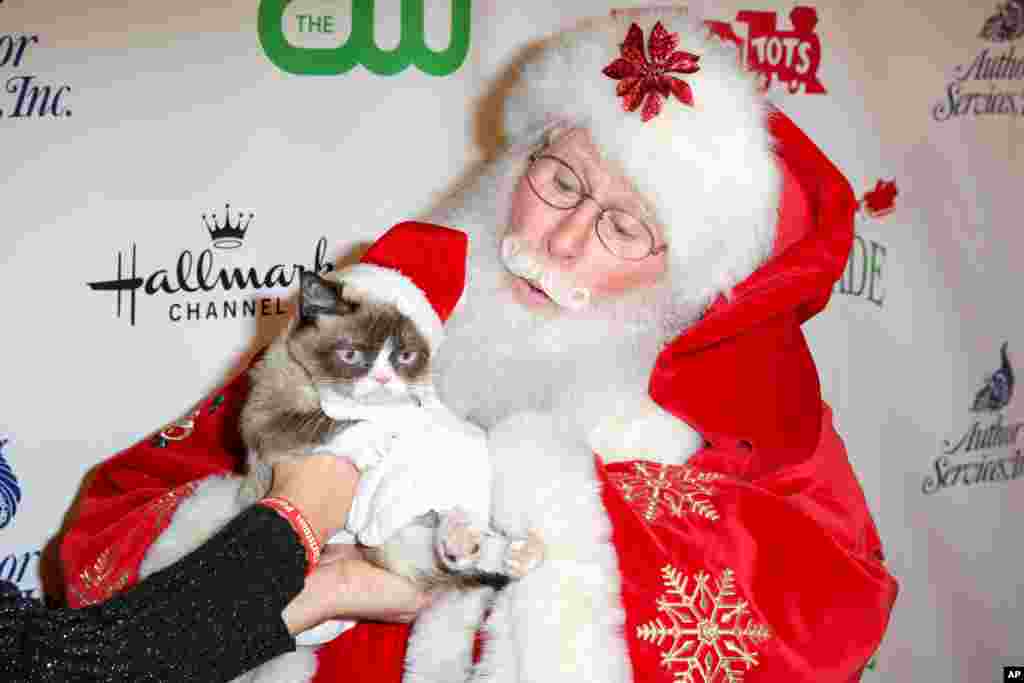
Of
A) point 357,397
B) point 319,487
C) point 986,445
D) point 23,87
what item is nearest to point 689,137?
point 357,397

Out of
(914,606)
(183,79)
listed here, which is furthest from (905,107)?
(183,79)

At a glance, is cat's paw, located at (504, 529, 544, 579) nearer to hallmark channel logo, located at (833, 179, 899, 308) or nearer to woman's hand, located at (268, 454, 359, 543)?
woman's hand, located at (268, 454, 359, 543)

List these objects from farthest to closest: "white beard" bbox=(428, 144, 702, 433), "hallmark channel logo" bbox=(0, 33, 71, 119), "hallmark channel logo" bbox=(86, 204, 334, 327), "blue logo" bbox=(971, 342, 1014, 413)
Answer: "blue logo" bbox=(971, 342, 1014, 413)
"hallmark channel logo" bbox=(86, 204, 334, 327)
"hallmark channel logo" bbox=(0, 33, 71, 119)
"white beard" bbox=(428, 144, 702, 433)

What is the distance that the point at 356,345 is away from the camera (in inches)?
46.5

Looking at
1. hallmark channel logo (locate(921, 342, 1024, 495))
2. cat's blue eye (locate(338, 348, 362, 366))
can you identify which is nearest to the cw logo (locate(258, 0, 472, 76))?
cat's blue eye (locate(338, 348, 362, 366))

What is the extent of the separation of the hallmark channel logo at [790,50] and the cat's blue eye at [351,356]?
6.09 feet

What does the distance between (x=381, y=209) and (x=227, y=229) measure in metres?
0.39

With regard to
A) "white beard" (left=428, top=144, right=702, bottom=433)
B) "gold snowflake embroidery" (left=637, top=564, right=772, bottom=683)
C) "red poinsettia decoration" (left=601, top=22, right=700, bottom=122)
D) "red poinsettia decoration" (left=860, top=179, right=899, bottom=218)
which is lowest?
"gold snowflake embroidery" (left=637, top=564, right=772, bottom=683)

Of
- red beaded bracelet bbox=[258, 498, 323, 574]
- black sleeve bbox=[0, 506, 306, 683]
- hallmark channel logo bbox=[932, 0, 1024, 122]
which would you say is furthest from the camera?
hallmark channel logo bbox=[932, 0, 1024, 122]

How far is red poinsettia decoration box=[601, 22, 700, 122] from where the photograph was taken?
1.40 meters

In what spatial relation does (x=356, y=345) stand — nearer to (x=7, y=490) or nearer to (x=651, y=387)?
(x=651, y=387)

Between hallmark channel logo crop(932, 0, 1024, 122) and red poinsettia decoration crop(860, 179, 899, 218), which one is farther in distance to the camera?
hallmark channel logo crop(932, 0, 1024, 122)

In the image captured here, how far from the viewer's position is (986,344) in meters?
3.04

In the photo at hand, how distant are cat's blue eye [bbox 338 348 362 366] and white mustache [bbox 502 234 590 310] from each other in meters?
0.33
